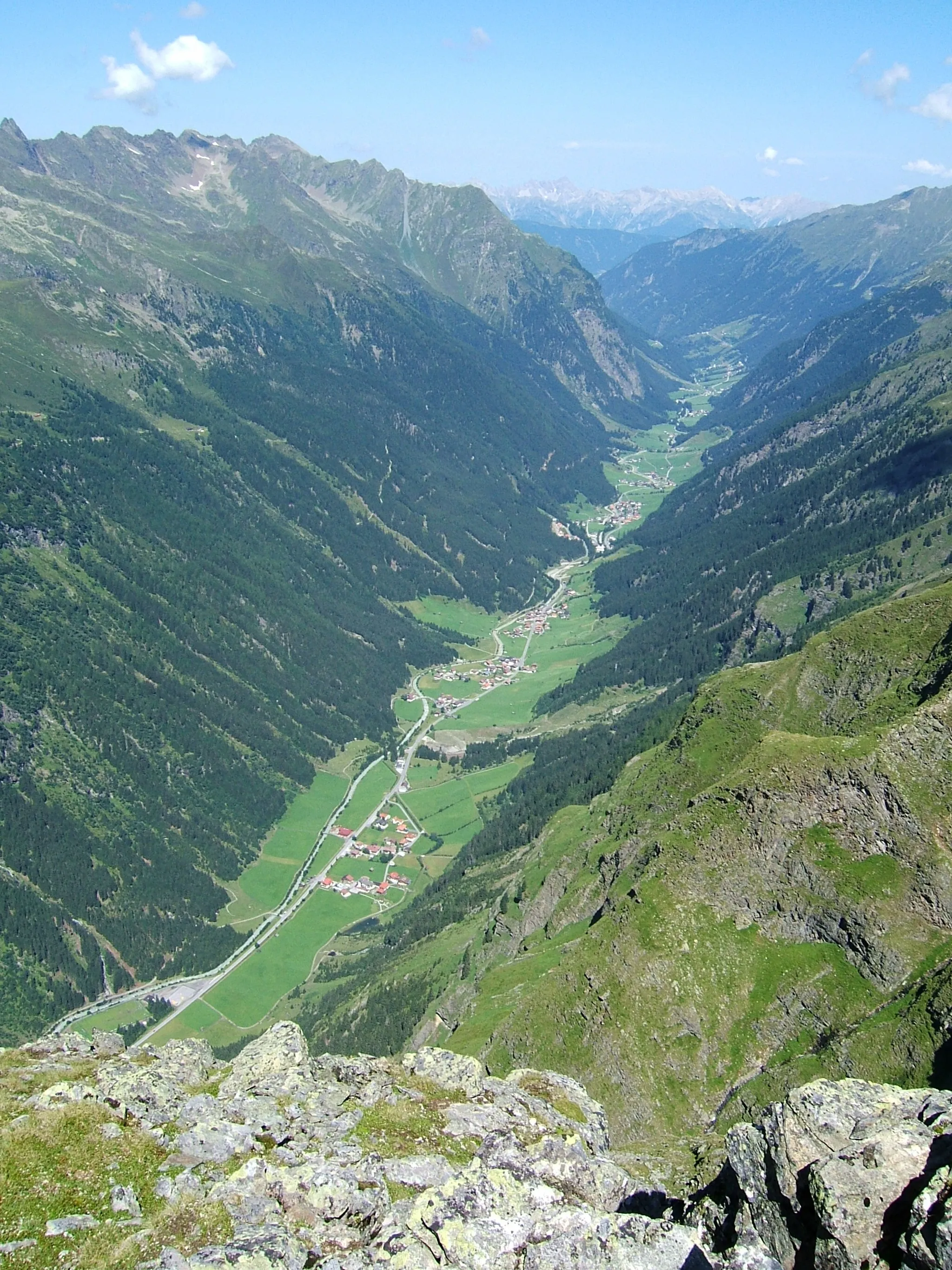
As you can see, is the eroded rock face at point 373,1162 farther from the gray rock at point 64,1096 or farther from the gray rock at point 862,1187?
the gray rock at point 862,1187

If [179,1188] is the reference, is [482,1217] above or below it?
above

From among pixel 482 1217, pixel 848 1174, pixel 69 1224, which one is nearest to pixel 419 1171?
pixel 482 1217

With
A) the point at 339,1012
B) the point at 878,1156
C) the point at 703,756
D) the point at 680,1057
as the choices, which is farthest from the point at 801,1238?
the point at 339,1012

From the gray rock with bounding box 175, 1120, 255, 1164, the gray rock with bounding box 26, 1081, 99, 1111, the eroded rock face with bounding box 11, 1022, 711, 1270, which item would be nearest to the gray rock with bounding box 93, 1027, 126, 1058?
the eroded rock face with bounding box 11, 1022, 711, 1270


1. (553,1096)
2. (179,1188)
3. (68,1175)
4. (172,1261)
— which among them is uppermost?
(172,1261)

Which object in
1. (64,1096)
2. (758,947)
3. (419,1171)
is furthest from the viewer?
(758,947)

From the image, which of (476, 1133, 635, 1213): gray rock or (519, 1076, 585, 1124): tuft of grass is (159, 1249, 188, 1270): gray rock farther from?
(519, 1076, 585, 1124): tuft of grass

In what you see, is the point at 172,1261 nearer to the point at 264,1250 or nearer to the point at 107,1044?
the point at 264,1250

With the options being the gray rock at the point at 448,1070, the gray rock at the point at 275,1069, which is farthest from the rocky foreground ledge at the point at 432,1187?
the gray rock at the point at 448,1070
